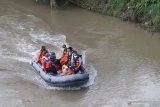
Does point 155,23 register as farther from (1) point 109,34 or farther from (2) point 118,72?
(2) point 118,72

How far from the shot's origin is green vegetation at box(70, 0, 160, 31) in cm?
2166

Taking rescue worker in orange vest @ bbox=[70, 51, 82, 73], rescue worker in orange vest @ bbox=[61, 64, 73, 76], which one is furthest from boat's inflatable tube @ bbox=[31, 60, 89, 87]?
rescue worker in orange vest @ bbox=[61, 64, 73, 76]

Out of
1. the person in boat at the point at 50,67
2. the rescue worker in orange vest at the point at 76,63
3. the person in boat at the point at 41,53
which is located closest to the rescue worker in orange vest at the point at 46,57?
the person in boat at the point at 50,67

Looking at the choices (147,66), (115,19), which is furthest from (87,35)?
(147,66)

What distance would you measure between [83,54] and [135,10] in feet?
16.2

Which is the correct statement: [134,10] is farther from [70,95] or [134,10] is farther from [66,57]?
[70,95]

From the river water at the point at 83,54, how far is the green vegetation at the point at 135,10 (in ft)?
1.51

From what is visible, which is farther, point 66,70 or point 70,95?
point 66,70

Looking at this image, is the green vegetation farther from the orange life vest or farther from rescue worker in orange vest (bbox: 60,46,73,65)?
the orange life vest

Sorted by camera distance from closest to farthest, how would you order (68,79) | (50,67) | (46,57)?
(68,79)
(50,67)
(46,57)

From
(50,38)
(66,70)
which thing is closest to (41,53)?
(66,70)

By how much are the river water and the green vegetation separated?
46cm

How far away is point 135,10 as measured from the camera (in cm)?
2256

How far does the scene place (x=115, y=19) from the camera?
23297 millimetres
